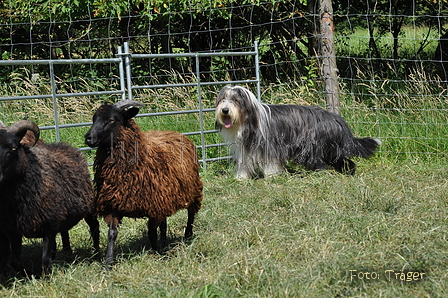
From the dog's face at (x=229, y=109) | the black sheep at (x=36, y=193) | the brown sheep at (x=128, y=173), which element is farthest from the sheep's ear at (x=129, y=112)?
the dog's face at (x=229, y=109)

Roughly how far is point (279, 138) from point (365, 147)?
126 cm

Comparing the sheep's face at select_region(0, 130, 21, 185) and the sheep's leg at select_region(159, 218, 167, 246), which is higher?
the sheep's face at select_region(0, 130, 21, 185)

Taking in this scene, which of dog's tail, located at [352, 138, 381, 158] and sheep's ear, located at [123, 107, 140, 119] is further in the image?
dog's tail, located at [352, 138, 381, 158]

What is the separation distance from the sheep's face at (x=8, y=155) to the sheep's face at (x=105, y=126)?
1.90 ft

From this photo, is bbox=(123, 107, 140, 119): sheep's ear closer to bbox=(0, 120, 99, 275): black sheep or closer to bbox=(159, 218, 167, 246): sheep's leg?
bbox=(0, 120, 99, 275): black sheep

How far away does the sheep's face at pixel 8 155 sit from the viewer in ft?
13.9

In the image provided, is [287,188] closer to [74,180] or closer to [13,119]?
[74,180]

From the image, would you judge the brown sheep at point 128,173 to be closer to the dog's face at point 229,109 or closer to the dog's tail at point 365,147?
the dog's face at point 229,109

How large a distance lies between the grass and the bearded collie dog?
947 millimetres

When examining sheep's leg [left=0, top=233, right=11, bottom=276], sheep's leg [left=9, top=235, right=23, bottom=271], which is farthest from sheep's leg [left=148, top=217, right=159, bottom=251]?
sheep's leg [left=0, top=233, right=11, bottom=276]

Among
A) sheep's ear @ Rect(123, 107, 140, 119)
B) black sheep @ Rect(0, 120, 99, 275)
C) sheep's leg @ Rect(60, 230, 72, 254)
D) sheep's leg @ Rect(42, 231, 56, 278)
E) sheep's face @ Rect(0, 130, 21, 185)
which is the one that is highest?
sheep's ear @ Rect(123, 107, 140, 119)

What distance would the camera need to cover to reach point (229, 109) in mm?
7555

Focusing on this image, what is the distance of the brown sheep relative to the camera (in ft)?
15.6

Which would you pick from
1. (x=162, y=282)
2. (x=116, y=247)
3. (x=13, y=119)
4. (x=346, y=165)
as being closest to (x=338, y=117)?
(x=346, y=165)
